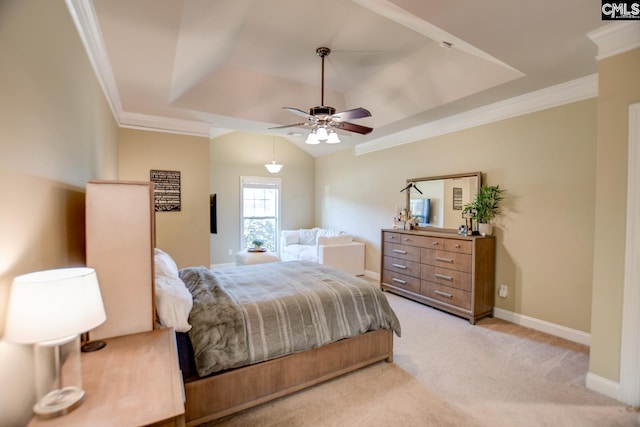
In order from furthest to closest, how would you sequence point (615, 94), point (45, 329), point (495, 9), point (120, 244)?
point (615, 94)
point (495, 9)
point (120, 244)
point (45, 329)

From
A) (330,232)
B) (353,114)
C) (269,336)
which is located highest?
(353,114)

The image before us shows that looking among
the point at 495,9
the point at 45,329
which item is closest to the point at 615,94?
the point at 495,9

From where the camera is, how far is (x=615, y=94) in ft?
6.75

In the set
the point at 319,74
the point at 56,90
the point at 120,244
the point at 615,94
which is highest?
the point at 319,74

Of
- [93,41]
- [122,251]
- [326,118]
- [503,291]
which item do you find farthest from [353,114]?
[503,291]

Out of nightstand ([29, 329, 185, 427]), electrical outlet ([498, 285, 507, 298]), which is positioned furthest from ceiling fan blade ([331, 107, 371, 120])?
electrical outlet ([498, 285, 507, 298])

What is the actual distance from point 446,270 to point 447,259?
15 cm

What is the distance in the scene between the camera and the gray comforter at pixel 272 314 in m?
1.82

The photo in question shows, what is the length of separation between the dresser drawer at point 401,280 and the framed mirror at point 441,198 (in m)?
0.81

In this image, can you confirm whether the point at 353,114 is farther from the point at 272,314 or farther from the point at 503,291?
the point at 503,291

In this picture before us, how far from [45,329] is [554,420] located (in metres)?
2.81

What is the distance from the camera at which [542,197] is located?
3170 mm

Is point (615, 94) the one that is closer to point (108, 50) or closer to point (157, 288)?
point (157, 288)

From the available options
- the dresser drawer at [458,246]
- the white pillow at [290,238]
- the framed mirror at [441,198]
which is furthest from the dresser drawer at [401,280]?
the white pillow at [290,238]
